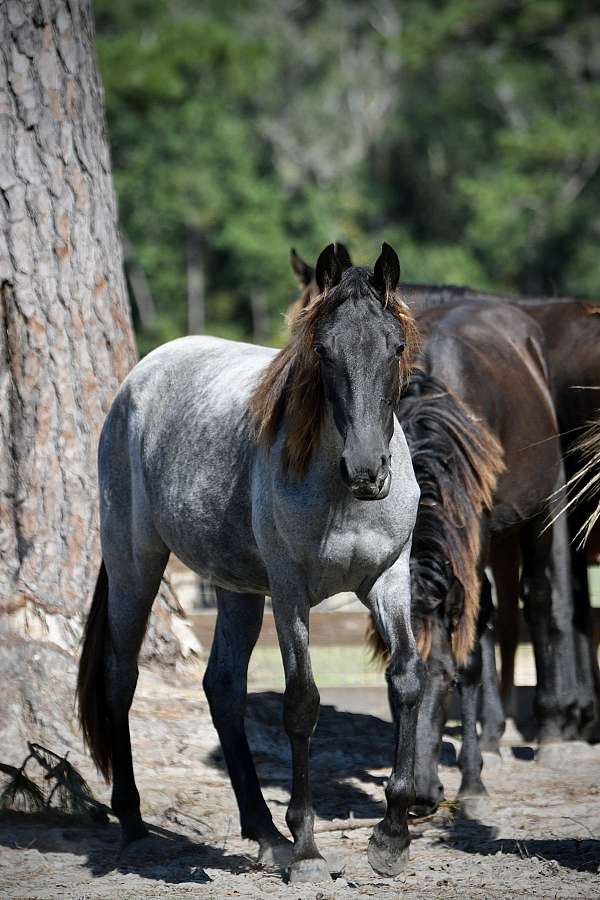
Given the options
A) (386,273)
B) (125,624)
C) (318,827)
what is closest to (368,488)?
(386,273)

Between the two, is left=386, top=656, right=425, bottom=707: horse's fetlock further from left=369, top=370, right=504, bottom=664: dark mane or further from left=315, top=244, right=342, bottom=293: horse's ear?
left=315, top=244, right=342, bottom=293: horse's ear

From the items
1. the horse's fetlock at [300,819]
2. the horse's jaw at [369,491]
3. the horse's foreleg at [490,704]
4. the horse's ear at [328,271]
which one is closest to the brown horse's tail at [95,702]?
the horse's fetlock at [300,819]

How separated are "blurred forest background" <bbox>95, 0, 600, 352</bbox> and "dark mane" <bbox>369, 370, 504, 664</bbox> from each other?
2946 cm

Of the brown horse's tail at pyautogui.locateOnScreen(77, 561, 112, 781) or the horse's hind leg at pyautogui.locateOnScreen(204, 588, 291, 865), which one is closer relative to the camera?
the horse's hind leg at pyautogui.locateOnScreen(204, 588, 291, 865)

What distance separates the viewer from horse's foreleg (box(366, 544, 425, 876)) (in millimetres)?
3988

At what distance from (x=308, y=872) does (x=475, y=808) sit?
1385mm

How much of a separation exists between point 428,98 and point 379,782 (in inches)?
1618

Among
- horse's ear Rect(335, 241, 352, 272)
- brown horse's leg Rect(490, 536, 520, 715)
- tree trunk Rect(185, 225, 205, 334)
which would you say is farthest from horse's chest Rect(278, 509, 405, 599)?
tree trunk Rect(185, 225, 205, 334)

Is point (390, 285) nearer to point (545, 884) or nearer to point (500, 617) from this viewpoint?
point (545, 884)

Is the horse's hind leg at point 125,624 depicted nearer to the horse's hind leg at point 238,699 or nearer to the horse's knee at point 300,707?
the horse's hind leg at point 238,699

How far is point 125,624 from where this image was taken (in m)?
4.91

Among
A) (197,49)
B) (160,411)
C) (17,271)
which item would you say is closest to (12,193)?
(17,271)

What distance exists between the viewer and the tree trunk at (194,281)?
3647 centimetres

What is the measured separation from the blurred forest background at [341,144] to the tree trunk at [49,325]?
28479 millimetres
